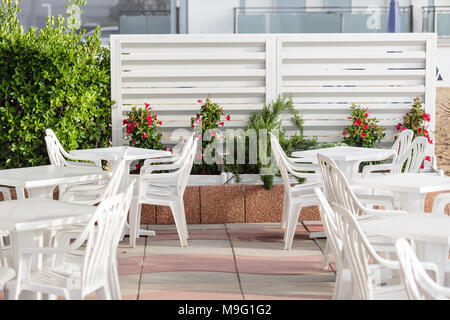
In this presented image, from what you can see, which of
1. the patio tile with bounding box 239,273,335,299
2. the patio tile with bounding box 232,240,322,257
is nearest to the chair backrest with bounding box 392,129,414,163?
the patio tile with bounding box 232,240,322,257

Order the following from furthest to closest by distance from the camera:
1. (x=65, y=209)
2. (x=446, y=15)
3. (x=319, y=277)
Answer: (x=446, y=15) < (x=319, y=277) < (x=65, y=209)

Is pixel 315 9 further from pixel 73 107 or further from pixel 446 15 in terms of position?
pixel 73 107

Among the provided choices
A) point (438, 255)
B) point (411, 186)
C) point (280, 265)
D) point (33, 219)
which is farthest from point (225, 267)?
point (438, 255)

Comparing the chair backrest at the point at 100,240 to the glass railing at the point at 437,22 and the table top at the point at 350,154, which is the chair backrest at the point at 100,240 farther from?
the glass railing at the point at 437,22

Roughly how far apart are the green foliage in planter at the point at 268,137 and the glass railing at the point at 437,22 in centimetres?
1090

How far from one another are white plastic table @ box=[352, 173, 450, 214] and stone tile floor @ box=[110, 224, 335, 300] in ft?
2.55

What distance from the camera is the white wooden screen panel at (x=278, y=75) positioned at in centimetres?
833

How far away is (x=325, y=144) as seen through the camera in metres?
8.34

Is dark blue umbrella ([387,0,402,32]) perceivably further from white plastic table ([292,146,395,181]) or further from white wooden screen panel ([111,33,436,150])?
white plastic table ([292,146,395,181])

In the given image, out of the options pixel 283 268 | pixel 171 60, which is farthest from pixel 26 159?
pixel 283 268

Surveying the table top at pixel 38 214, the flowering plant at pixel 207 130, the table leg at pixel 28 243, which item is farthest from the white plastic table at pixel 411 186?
the flowering plant at pixel 207 130

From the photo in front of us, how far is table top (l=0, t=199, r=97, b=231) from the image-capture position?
3.55m

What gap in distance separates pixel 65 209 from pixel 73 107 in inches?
153

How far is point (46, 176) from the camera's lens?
17.3 ft
